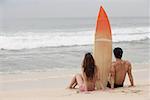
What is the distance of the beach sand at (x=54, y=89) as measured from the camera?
5.83 m

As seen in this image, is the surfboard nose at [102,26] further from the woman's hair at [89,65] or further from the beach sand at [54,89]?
the beach sand at [54,89]

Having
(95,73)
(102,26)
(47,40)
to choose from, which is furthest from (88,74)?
(47,40)

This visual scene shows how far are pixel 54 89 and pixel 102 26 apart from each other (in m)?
1.55

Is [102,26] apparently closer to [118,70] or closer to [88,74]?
[118,70]

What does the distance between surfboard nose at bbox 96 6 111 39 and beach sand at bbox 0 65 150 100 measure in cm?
105

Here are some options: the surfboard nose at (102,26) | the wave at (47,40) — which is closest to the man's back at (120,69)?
the surfboard nose at (102,26)

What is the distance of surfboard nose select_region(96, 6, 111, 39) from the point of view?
23.4 feet

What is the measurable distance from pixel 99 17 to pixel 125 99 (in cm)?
221

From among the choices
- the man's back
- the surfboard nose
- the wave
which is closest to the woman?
the man's back

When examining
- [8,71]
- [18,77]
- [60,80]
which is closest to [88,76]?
[60,80]

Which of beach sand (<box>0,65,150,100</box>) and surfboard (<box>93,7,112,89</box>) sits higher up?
surfboard (<box>93,7,112,89</box>)

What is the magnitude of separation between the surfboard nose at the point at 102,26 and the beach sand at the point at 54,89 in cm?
105

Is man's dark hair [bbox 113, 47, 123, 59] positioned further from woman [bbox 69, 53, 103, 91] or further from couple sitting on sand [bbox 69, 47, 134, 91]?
woman [bbox 69, 53, 103, 91]

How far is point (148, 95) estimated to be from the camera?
579 centimetres
